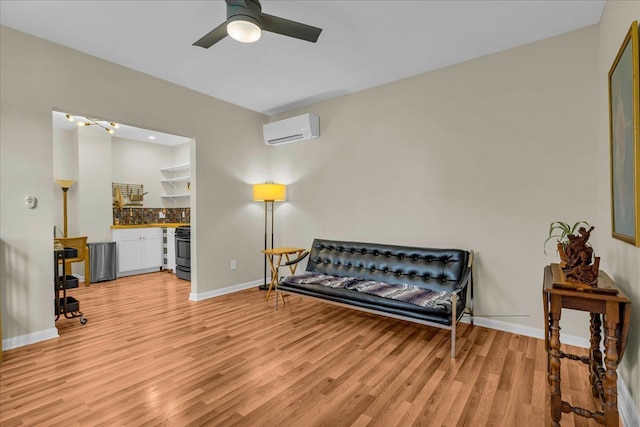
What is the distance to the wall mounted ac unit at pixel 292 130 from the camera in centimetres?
438

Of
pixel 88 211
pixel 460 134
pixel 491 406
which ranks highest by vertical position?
pixel 460 134

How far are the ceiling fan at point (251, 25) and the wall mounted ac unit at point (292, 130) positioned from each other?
2116 mm

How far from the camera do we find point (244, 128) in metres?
4.78

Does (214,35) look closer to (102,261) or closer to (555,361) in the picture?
(555,361)

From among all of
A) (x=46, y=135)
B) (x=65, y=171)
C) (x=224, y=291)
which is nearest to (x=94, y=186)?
(x=65, y=171)

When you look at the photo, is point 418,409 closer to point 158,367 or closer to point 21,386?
point 158,367

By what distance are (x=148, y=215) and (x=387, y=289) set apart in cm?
570

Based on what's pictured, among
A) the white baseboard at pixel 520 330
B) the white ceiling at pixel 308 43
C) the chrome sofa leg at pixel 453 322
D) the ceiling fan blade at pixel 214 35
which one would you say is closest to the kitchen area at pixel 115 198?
the white ceiling at pixel 308 43

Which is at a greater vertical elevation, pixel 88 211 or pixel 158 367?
pixel 88 211

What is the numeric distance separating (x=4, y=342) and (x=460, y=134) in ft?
15.6

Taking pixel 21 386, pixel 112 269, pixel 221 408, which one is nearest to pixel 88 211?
pixel 112 269

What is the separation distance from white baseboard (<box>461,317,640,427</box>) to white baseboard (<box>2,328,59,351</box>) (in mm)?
4112

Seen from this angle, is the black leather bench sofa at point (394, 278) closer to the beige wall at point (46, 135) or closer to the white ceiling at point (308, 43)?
the beige wall at point (46, 135)

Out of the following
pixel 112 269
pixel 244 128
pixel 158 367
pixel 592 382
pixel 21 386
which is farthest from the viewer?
pixel 112 269
